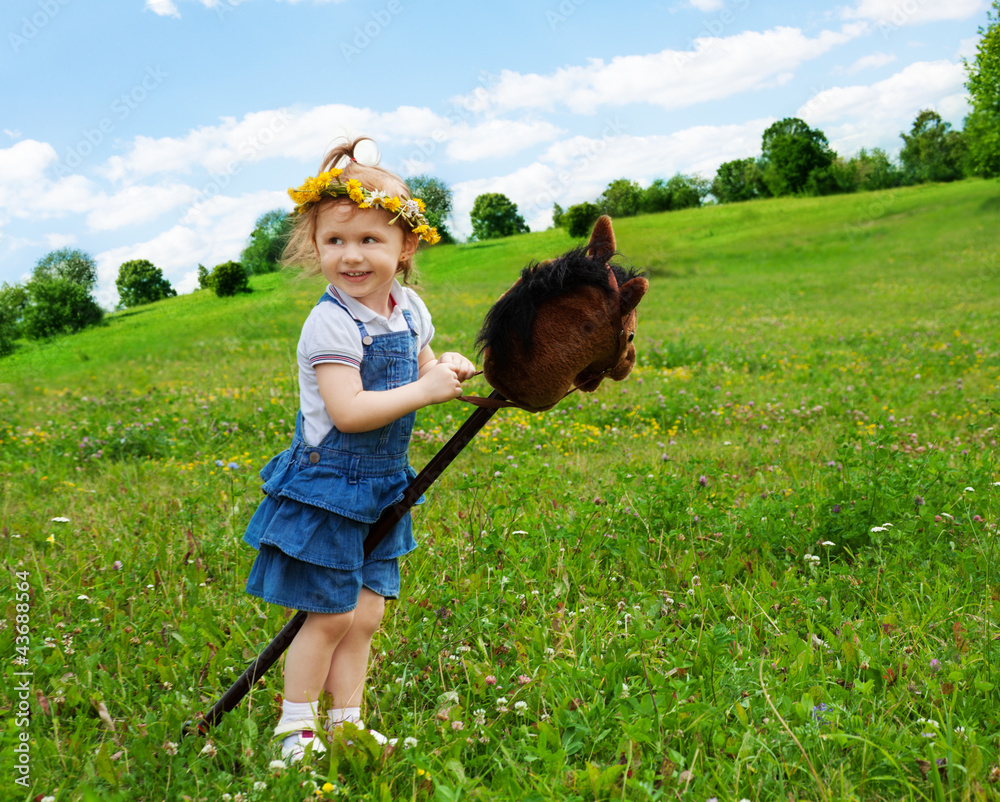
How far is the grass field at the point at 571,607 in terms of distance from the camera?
2.19m

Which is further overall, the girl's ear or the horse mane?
the girl's ear

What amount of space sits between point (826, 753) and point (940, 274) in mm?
23118

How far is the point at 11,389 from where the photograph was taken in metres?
9.78

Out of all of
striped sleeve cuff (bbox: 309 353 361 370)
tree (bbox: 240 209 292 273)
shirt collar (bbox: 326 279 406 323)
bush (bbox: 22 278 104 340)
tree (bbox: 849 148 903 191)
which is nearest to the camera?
striped sleeve cuff (bbox: 309 353 361 370)

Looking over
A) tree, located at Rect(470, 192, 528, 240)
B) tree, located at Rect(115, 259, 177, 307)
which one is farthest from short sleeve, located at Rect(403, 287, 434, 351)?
tree, located at Rect(470, 192, 528, 240)

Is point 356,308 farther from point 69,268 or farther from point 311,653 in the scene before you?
point 69,268

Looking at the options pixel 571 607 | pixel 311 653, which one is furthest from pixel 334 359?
pixel 571 607

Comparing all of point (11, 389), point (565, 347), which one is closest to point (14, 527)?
point (565, 347)

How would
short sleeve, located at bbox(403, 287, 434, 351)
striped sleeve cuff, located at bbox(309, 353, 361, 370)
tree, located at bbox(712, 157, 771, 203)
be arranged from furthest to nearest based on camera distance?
1. tree, located at bbox(712, 157, 771, 203)
2. short sleeve, located at bbox(403, 287, 434, 351)
3. striped sleeve cuff, located at bbox(309, 353, 361, 370)

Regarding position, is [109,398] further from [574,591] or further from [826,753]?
[826,753]

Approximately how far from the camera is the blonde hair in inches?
90.7

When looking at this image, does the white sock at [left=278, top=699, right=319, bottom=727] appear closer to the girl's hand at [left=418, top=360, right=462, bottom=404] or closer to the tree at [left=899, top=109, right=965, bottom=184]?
the girl's hand at [left=418, top=360, right=462, bottom=404]

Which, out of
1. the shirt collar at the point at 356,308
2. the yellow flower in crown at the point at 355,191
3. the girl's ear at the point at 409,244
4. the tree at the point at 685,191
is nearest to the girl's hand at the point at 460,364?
the shirt collar at the point at 356,308

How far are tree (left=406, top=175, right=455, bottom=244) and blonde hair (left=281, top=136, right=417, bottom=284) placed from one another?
109 millimetres
